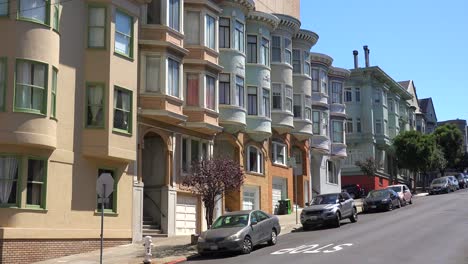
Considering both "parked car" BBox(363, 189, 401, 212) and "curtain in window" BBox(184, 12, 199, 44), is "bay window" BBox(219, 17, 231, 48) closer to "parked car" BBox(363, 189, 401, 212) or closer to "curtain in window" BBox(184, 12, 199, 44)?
"curtain in window" BBox(184, 12, 199, 44)

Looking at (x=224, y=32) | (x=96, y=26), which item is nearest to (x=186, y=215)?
(x=96, y=26)

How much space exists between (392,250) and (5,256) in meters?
11.9

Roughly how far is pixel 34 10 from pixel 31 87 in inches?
105

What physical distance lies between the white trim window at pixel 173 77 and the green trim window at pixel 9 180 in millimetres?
8199

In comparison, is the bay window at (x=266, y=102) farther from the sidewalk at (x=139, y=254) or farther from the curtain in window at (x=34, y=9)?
the curtain in window at (x=34, y=9)

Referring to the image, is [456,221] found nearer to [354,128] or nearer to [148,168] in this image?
[148,168]

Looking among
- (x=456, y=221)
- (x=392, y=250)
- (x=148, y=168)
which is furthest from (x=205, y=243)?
(x=456, y=221)

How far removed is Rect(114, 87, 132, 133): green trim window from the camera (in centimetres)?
2438

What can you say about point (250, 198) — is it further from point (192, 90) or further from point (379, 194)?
point (192, 90)

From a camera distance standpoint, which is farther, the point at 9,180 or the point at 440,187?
the point at 440,187

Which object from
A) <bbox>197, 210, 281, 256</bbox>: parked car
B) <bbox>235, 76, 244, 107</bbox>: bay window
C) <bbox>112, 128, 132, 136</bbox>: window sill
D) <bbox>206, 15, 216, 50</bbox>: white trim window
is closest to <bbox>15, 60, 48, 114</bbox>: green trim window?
<bbox>112, 128, 132, 136</bbox>: window sill

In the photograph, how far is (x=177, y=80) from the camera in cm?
2789

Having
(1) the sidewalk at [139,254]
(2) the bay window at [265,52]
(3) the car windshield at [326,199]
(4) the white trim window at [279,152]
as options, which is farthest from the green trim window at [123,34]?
(4) the white trim window at [279,152]

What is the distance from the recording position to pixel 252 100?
117 feet
